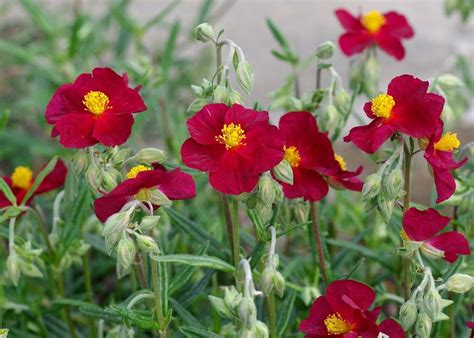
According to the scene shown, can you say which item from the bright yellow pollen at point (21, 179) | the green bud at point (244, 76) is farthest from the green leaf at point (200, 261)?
the bright yellow pollen at point (21, 179)

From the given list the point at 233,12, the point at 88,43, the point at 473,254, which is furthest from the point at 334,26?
the point at 473,254

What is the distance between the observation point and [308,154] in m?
1.64

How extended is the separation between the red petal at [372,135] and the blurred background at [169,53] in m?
0.92

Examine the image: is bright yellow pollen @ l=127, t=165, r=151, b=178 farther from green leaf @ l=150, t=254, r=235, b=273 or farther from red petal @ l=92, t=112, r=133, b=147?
green leaf @ l=150, t=254, r=235, b=273

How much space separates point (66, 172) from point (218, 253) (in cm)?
53

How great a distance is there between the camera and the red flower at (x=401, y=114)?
1.39 m

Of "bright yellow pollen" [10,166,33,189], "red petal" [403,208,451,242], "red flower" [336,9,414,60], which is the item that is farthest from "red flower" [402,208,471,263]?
"bright yellow pollen" [10,166,33,189]

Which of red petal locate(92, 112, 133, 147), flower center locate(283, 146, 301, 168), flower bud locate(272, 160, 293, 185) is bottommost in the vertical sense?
flower center locate(283, 146, 301, 168)

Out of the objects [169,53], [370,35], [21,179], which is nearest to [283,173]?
[21,179]

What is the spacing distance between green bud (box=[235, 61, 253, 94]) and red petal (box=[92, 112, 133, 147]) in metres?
0.20

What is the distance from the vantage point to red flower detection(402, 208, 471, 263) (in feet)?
4.66

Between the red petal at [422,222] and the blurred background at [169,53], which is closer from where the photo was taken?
the red petal at [422,222]

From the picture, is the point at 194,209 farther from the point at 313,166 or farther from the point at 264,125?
the point at 264,125

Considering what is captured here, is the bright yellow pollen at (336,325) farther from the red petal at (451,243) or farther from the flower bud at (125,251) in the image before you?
the flower bud at (125,251)
